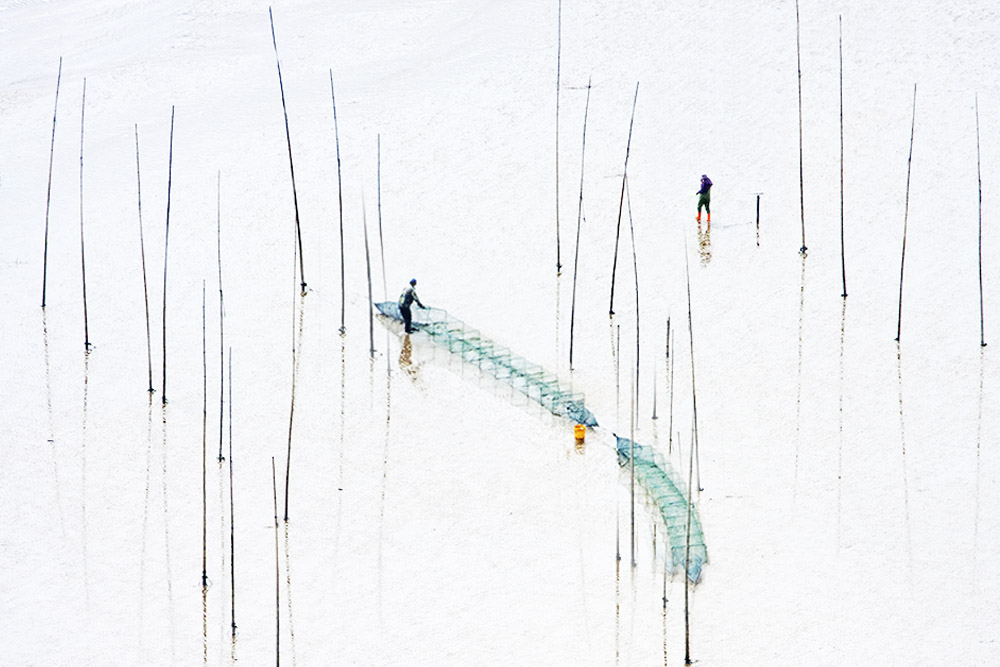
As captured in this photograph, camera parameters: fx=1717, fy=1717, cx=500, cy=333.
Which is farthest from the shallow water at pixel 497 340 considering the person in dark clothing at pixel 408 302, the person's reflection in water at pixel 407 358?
the person in dark clothing at pixel 408 302

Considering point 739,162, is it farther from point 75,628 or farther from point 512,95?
point 75,628

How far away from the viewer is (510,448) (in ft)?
31.5

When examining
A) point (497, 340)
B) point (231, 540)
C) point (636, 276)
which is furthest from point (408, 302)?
point (231, 540)

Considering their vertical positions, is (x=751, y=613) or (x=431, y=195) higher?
(x=431, y=195)

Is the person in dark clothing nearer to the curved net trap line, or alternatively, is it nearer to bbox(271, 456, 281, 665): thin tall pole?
the curved net trap line

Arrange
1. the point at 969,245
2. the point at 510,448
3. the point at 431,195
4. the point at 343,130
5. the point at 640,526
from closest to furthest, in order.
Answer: the point at 640,526, the point at 510,448, the point at 969,245, the point at 431,195, the point at 343,130

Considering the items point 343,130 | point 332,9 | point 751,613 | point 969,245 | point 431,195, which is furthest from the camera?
point 332,9

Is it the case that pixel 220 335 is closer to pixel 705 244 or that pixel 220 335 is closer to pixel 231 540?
pixel 231 540

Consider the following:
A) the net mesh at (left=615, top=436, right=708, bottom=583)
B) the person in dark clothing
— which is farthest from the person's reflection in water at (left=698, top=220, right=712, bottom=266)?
the net mesh at (left=615, top=436, right=708, bottom=583)

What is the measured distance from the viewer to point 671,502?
8.96m

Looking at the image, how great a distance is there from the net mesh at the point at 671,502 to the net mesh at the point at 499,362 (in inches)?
18.0

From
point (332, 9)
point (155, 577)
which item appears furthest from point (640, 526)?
point (332, 9)

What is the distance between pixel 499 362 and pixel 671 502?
1.76 metres

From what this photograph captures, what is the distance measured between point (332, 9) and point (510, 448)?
6647 mm
